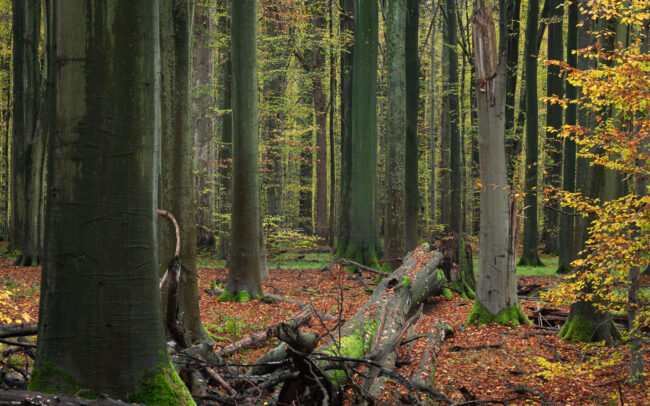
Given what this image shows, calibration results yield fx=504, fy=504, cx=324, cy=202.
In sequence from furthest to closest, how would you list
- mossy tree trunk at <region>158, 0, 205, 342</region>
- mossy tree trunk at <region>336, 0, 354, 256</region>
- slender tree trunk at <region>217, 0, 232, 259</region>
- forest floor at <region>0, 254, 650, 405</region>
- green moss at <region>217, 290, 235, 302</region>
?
1. mossy tree trunk at <region>336, 0, 354, 256</region>
2. slender tree trunk at <region>217, 0, 232, 259</region>
3. green moss at <region>217, 290, 235, 302</region>
4. mossy tree trunk at <region>158, 0, 205, 342</region>
5. forest floor at <region>0, 254, 650, 405</region>

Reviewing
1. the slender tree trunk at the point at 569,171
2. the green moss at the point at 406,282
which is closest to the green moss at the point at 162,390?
the green moss at the point at 406,282

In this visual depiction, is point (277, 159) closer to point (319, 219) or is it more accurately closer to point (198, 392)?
point (319, 219)

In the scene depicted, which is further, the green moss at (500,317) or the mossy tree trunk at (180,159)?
the green moss at (500,317)

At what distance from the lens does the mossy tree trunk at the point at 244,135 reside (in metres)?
10.3

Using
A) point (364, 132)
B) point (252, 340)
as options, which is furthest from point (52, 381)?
point (364, 132)

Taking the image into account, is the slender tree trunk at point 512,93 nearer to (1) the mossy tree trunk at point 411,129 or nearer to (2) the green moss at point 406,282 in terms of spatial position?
(1) the mossy tree trunk at point 411,129

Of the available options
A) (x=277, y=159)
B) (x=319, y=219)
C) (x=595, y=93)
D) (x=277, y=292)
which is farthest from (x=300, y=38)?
(x=595, y=93)

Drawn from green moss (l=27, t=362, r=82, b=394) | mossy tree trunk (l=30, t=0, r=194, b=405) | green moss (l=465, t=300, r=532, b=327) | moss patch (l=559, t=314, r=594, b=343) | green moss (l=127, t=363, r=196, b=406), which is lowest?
green moss (l=465, t=300, r=532, b=327)

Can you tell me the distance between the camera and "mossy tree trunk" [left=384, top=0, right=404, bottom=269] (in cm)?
1500

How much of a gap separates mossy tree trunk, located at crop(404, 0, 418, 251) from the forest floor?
3.59 metres

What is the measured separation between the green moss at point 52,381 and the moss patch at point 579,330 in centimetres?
739

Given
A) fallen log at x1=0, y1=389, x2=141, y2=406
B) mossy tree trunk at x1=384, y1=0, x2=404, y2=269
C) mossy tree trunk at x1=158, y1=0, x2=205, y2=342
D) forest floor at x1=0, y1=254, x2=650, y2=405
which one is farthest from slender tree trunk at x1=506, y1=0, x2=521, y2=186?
fallen log at x1=0, y1=389, x2=141, y2=406

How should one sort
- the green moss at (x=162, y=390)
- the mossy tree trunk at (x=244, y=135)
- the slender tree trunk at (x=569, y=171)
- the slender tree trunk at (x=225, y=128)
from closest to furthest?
the green moss at (x=162, y=390) < the mossy tree trunk at (x=244, y=135) < the slender tree trunk at (x=569, y=171) < the slender tree trunk at (x=225, y=128)

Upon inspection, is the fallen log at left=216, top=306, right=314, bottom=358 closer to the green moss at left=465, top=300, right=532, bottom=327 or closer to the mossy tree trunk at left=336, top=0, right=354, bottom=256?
the green moss at left=465, top=300, right=532, bottom=327
